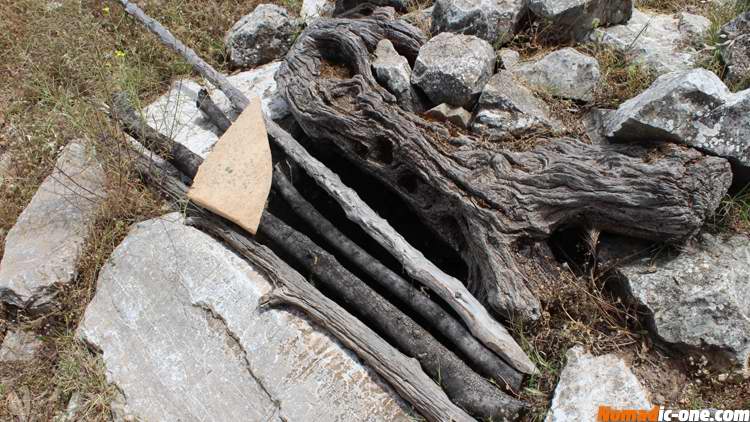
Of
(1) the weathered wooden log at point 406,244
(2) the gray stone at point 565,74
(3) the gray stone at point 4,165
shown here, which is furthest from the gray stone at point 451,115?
(3) the gray stone at point 4,165

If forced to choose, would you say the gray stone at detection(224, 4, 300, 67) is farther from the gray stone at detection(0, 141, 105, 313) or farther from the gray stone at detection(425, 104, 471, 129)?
the gray stone at detection(425, 104, 471, 129)

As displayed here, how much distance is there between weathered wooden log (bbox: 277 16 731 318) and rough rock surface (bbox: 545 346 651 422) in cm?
41

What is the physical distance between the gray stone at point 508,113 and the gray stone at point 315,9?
7.89 ft

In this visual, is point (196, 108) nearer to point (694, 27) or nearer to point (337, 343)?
point (337, 343)

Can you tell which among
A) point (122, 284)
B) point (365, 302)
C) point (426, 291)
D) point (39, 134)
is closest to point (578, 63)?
point (426, 291)

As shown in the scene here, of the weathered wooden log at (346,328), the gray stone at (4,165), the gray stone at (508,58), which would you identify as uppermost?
the gray stone at (508,58)

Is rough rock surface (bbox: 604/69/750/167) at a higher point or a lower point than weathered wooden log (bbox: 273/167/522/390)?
higher

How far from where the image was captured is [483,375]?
3689mm

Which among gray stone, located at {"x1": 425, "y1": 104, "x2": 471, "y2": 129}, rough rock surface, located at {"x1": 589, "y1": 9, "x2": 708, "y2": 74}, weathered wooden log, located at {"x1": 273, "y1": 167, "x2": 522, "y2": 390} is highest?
rough rock surface, located at {"x1": 589, "y1": 9, "x2": 708, "y2": 74}

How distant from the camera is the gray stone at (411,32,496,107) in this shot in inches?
168

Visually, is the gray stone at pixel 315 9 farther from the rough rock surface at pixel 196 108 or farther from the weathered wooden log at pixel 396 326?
the weathered wooden log at pixel 396 326

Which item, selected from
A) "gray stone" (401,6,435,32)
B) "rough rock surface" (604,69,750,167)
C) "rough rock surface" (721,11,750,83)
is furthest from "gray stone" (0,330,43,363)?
"rough rock surface" (721,11,750,83)

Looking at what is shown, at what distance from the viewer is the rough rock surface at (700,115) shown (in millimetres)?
3490

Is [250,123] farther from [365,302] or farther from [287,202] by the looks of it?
[365,302]
